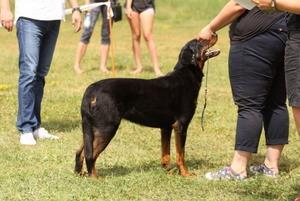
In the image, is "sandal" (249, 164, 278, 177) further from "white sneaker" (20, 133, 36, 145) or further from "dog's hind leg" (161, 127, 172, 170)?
"white sneaker" (20, 133, 36, 145)

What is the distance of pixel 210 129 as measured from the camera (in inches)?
291

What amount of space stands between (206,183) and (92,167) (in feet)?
3.08

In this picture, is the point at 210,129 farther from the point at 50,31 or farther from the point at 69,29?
the point at 69,29

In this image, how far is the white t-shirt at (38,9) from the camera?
635cm

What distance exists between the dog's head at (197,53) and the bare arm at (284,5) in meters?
1.51

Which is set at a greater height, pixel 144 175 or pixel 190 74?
pixel 190 74

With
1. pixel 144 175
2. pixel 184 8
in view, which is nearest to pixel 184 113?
pixel 144 175

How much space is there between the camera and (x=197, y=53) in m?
5.46

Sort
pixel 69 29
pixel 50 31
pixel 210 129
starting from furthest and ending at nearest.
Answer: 1. pixel 69 29
2. pixel 210 129
3. pixel 50 31

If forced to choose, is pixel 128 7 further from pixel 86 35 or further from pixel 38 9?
pixel 38 9

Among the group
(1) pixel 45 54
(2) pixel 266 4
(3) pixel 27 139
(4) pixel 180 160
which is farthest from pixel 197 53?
(3) pixel 27 139

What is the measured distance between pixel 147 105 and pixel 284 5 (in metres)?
1.80

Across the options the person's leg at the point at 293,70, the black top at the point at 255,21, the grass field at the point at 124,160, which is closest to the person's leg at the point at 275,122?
the grass field at the point at 124,160

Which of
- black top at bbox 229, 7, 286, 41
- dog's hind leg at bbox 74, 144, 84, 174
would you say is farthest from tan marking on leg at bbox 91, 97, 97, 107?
black top at bbox 229, 7, 286, 41
